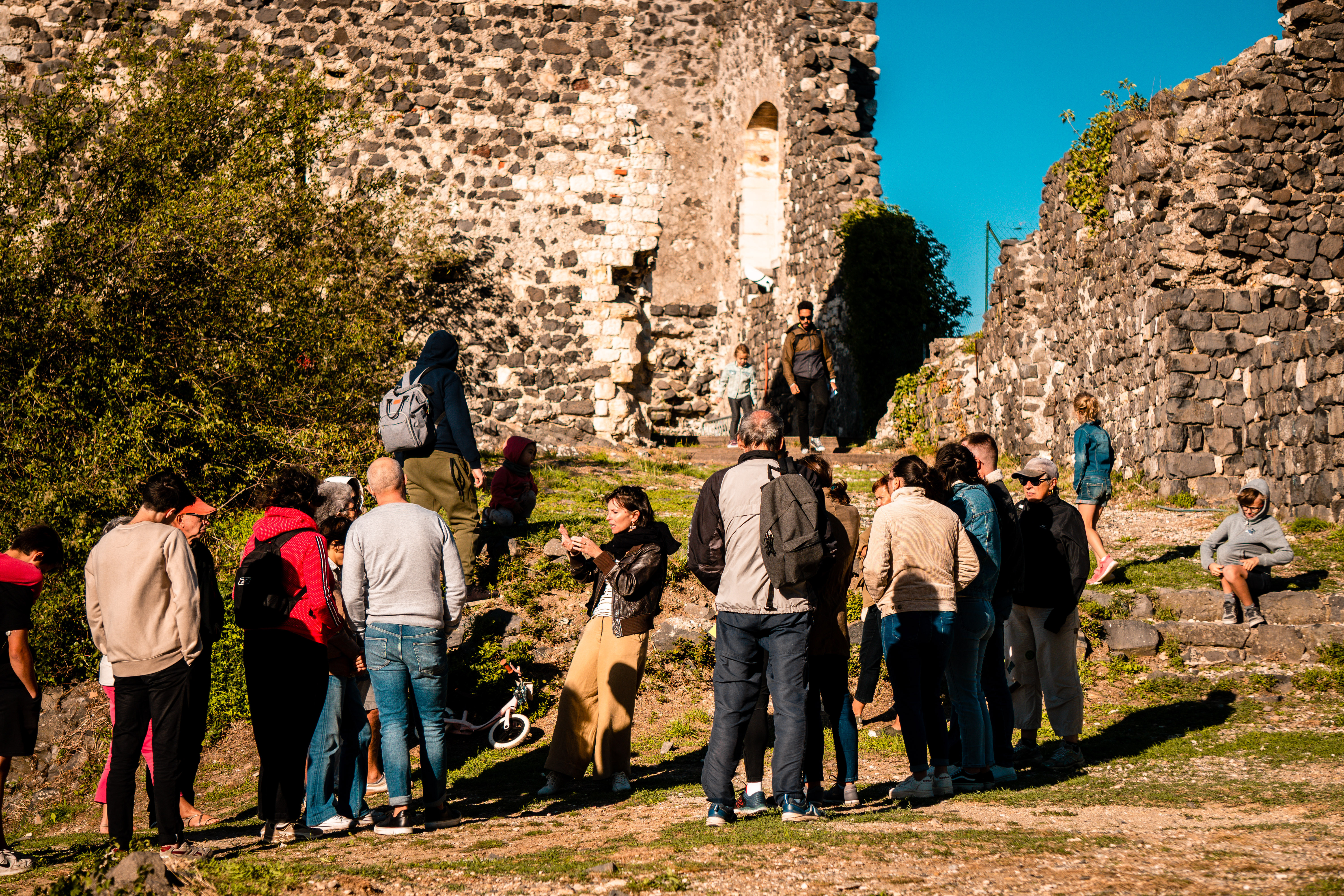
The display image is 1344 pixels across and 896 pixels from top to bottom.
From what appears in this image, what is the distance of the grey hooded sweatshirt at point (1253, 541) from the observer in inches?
319

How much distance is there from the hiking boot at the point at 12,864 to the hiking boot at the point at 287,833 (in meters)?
0.95

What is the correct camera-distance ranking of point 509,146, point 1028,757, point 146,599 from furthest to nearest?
1. point 509,146
2. point 1028,757
3. point 146,599

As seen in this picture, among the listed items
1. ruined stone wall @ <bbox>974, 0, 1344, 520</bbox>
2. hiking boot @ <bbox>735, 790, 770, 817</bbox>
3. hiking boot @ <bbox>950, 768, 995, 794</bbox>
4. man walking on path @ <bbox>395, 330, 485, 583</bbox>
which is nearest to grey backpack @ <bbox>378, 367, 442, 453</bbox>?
man walking on path @ <bbox>395, 330, 485, 583</bbox>

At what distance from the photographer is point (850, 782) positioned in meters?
5.49

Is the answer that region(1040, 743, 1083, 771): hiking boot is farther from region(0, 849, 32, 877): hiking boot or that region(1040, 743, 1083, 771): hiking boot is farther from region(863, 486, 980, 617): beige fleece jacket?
region(0, 849, 32, 877): hiking boot

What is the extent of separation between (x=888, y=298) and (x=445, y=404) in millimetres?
10754

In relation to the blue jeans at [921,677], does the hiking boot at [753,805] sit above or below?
below

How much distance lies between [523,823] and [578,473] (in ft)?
23.1

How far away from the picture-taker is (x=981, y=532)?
18.4 feet

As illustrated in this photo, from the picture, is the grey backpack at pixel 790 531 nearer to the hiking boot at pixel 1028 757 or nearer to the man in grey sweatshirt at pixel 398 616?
the man in grey sweatshirt at pixel 398 616

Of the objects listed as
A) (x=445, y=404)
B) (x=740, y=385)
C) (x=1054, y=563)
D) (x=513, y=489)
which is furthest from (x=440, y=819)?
(x=740, y=385)

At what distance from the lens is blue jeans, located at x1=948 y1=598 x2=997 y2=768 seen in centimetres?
550

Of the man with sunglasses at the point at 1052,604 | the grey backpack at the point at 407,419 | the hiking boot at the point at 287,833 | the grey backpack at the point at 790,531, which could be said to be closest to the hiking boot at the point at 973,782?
the man with sunglasses at the point at 1052,604

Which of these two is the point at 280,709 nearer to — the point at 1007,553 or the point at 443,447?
the point at 443,447
